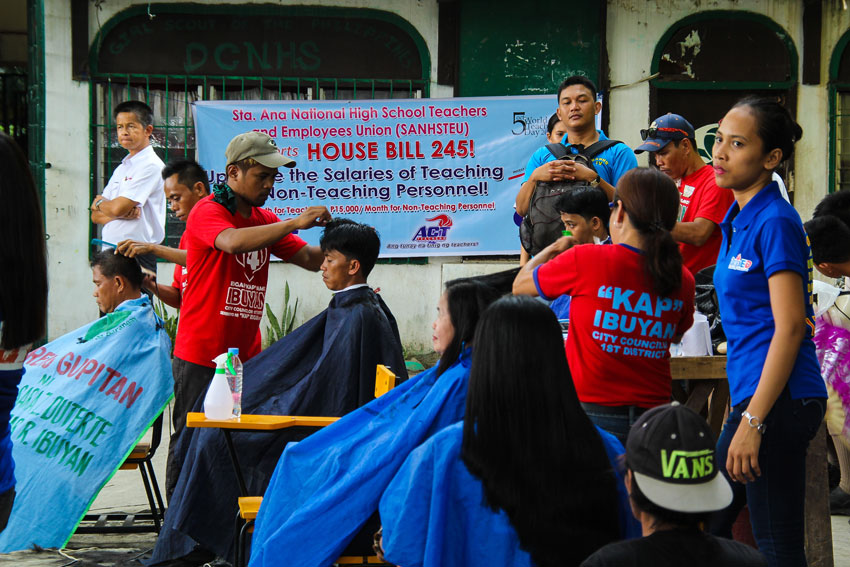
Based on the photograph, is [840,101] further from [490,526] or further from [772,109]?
[490,526]

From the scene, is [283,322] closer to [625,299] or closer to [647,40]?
[647,40]

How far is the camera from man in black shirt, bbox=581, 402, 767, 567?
6.03ft

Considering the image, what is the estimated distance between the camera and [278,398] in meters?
3.98

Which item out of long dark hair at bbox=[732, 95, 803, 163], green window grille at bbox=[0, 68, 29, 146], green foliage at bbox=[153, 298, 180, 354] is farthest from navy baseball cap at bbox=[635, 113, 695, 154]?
green window grille at bbox=[0, 68, 29, 146]

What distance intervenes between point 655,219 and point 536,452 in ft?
3.45

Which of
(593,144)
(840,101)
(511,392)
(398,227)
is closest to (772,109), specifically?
(511,392)

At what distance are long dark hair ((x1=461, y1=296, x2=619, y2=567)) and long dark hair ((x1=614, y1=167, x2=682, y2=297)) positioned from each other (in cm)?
79

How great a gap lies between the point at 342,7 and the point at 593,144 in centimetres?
467

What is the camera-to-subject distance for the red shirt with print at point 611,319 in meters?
2.88

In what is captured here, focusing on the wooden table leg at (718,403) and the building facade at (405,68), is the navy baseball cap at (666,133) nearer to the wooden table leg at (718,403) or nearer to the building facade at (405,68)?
the wooden table leg at (718,403)

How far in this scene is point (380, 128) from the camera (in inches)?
328

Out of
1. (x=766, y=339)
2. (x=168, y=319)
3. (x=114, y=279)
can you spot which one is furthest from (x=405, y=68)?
(x=766, y=339)

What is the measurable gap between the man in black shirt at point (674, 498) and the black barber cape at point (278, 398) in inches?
79.7

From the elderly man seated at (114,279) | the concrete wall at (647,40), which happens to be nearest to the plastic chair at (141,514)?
the elderly man seated at (114,279)
